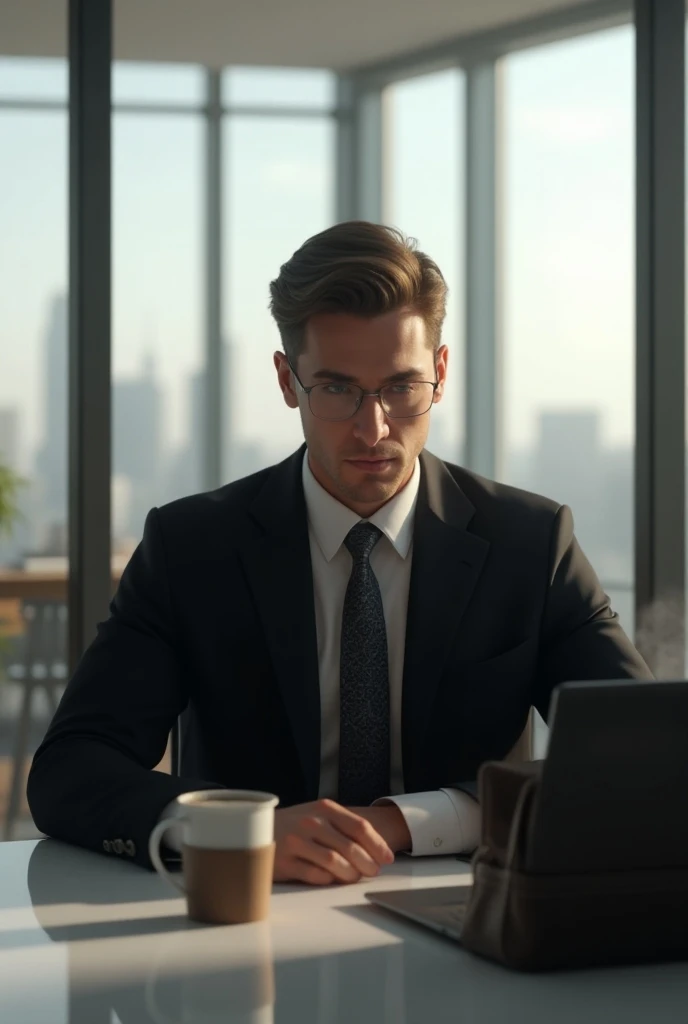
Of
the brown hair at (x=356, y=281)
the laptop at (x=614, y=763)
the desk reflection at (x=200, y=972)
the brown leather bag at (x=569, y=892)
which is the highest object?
the brown hair at (x=356, y=281)

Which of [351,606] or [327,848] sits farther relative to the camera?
[351,606]

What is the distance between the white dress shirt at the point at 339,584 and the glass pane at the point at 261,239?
8.94 feet

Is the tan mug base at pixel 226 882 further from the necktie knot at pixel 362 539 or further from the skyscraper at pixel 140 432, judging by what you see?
the skyscraper at pixel 140 432

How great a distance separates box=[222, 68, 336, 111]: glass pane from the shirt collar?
3.21 m

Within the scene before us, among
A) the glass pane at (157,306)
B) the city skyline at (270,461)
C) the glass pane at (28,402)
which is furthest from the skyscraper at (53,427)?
the glass pane at (157,306)

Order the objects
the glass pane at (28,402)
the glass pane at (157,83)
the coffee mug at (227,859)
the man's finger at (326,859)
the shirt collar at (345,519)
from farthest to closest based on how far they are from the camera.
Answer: the glass pane at (157,83) < the glass pane at (28,402) < the shirt collar at (345,519) < the man's finger at (326,859) < the coffee mug at (227,859)

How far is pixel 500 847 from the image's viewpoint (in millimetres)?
1006

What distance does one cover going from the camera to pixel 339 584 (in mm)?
1810

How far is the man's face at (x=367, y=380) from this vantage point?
1.74 m

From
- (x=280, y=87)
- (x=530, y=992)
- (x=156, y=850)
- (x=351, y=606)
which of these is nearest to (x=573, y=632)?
(x=351, y=606)

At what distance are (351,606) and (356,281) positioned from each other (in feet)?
1.39

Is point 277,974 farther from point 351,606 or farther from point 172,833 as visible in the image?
point 351,606

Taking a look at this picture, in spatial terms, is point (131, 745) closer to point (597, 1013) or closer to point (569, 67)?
point (597, 1013)

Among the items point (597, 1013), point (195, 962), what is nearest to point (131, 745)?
point (195, 962)
